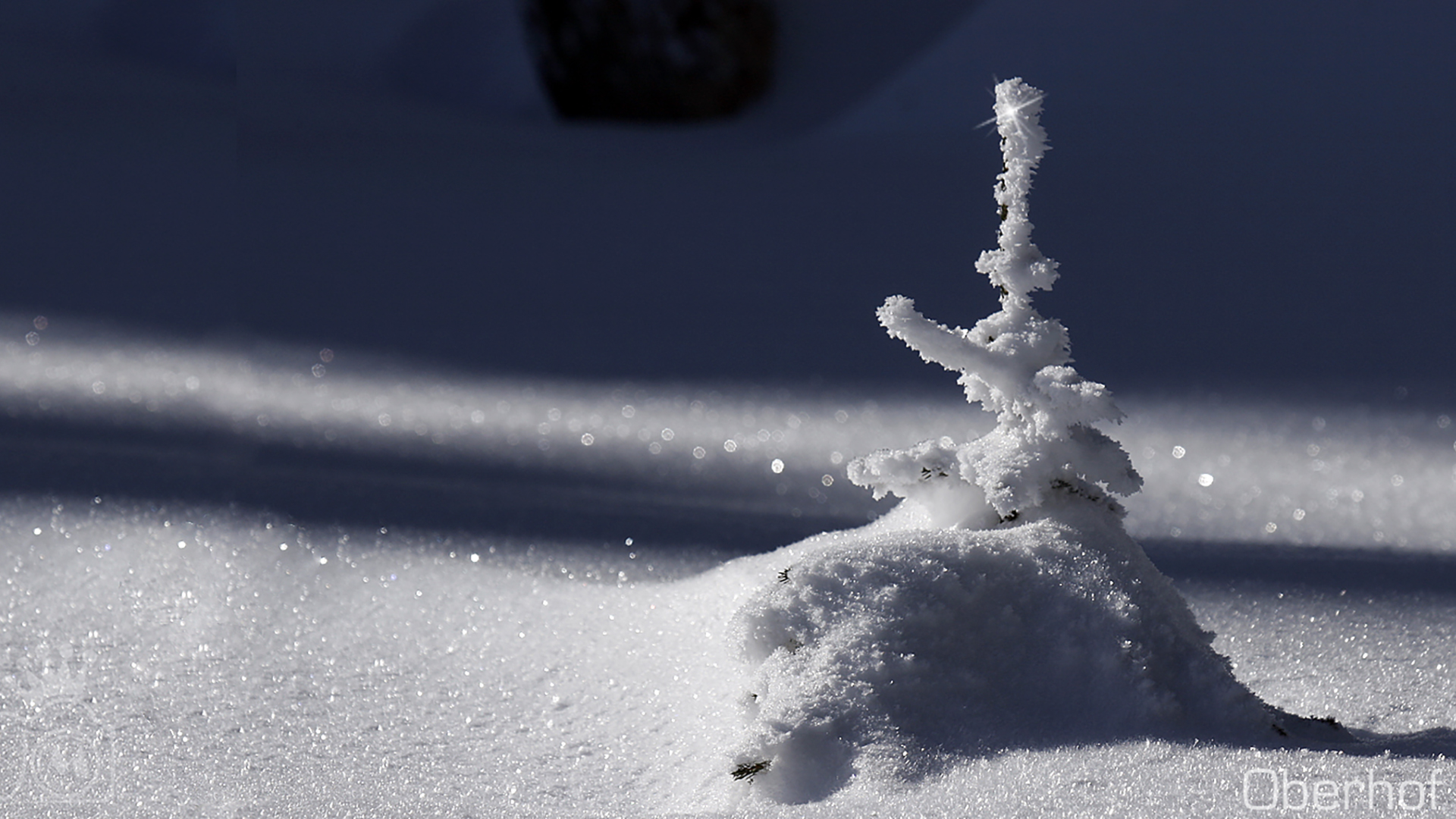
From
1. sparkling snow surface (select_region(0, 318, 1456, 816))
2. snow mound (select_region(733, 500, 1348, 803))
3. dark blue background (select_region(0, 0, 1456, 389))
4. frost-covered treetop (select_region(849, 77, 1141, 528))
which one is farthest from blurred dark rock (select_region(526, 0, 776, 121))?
snow mound (select_region(733, 500, 1348, 803))

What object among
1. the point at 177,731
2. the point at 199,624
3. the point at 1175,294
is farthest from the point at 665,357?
the point at 177,731

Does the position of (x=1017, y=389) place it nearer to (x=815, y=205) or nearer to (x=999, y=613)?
(x=999, y=613)

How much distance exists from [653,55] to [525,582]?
192 centimetres

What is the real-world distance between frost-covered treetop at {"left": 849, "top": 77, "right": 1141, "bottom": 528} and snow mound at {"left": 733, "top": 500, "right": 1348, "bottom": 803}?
4 cm

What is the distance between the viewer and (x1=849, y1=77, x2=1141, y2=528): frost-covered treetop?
75 centimetres

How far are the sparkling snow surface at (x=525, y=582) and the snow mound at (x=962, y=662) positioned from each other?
0.08 ft

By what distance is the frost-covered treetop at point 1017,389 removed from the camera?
0.75m

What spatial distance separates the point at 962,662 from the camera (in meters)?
0.69

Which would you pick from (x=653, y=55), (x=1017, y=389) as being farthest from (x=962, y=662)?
(x=653, y=55)

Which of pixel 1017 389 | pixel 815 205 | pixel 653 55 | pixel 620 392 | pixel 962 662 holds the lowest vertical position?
pixel 962 662

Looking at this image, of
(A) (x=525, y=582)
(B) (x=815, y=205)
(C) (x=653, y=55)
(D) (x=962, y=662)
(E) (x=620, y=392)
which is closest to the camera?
(D) (x=962, y=662)

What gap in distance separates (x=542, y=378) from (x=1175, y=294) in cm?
92

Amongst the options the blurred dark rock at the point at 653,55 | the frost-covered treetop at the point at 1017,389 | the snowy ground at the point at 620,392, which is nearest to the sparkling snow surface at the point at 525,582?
the snowy ground at the point at 620,392

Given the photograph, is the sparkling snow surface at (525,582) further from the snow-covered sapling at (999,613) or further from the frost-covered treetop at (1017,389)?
the frost-covered treetop at (1017,389)
